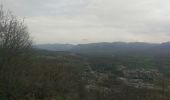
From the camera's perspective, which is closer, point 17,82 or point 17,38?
point 17,82

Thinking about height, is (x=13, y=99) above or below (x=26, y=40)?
below

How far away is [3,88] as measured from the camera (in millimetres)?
22953

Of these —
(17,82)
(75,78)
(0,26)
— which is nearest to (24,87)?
(17,82)

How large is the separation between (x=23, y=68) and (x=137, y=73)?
72614 millimetres

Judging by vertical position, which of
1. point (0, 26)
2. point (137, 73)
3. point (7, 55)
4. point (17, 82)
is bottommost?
point (137, 73)

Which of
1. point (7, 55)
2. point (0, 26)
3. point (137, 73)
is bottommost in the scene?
point (137, 73)

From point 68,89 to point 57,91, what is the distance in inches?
83.9

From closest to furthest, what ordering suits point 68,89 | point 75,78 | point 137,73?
point 68,89
point 75,78
point 137,73

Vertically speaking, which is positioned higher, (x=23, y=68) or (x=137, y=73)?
(x=23, y=68)

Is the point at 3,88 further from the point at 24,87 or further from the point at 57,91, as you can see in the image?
the point at 57,91

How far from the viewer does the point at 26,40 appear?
1059 inches

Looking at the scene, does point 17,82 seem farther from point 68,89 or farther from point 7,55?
point 68,89

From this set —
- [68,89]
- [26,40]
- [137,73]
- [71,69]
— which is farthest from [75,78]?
[137,73]

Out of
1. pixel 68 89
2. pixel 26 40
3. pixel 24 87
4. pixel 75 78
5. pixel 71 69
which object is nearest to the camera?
pixel 24 87
